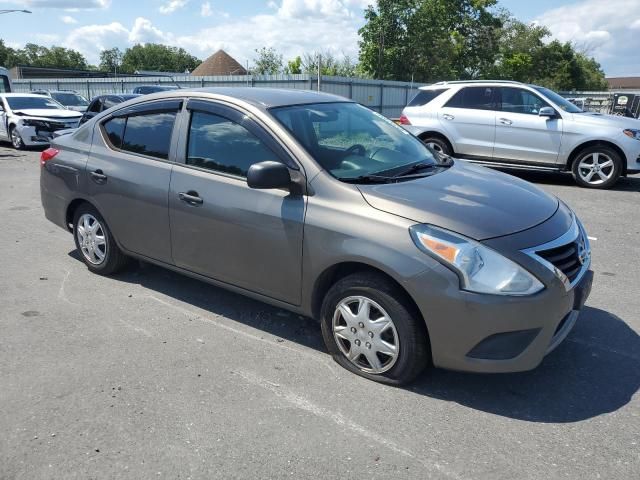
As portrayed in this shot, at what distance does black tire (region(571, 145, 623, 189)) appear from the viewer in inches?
369

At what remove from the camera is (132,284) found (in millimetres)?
5121

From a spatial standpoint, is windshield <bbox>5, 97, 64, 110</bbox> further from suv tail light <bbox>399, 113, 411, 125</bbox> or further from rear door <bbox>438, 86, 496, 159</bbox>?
rear door <bbox>438, 86, 496, 159</bbox>

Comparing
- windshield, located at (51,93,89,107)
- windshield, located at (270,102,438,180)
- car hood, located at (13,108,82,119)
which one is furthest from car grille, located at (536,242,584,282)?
windshield, located at (51,93,89,107)

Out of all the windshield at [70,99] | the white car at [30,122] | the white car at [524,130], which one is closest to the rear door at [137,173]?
the white car at [524,130]

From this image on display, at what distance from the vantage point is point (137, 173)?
4.51 meters

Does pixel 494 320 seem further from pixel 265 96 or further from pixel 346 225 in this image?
pixel 265 96

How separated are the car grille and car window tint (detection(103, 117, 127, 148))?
11.6 ft

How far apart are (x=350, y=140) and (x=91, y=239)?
266 cm

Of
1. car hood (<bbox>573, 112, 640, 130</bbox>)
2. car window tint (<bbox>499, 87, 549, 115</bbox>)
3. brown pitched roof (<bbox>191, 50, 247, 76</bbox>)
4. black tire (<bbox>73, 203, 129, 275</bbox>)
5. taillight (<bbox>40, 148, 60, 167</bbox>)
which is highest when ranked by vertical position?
brown pitched roof (<bbox>191, 50, 247, 76</bbox>)

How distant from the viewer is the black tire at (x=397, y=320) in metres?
3.15

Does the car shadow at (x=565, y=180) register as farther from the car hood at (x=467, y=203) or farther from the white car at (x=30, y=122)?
the white car at (x=30, y=122)

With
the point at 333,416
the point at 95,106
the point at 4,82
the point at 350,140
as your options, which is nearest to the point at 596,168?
the point at 350,140

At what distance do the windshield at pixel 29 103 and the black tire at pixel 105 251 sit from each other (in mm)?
13061

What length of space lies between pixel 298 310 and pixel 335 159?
103 cm
